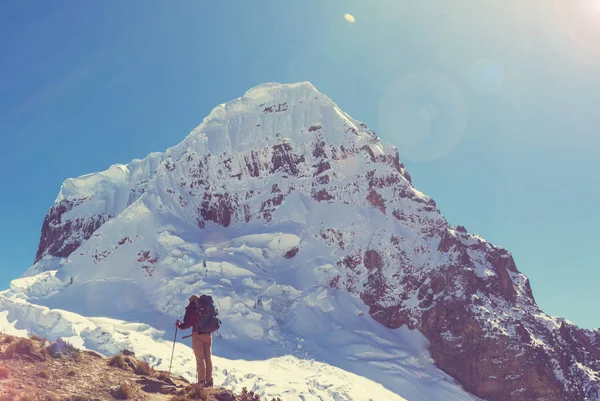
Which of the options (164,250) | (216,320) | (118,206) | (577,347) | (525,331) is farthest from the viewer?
(118,206)

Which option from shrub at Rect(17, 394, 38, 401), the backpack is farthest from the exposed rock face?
shrub at Rect(17, 394, 38, 401)

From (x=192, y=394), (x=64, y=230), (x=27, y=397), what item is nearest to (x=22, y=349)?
(x=27, y=397)

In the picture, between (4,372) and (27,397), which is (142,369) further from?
(27,397)

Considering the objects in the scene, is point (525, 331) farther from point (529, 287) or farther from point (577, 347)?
point (529, 287)

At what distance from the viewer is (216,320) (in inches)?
550

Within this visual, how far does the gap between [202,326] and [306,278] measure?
74.3m

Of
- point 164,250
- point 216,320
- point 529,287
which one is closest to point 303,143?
point 164,250

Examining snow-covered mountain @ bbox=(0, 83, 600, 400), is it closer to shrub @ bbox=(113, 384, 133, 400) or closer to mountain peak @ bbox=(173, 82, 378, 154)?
mountain peak @ bbox=(173, 82, 378, 154)

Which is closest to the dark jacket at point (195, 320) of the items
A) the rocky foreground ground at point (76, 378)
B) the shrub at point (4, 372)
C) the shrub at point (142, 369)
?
the rocky foreground ground at point (76, 378)

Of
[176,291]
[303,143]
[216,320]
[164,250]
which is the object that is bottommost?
[216,320]

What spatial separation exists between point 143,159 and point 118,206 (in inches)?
816

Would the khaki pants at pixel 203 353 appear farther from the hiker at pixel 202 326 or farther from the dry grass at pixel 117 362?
the dry grass at pixel 117 362

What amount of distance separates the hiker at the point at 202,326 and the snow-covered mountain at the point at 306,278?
4138 cm

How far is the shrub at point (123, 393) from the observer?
38.0 ft
